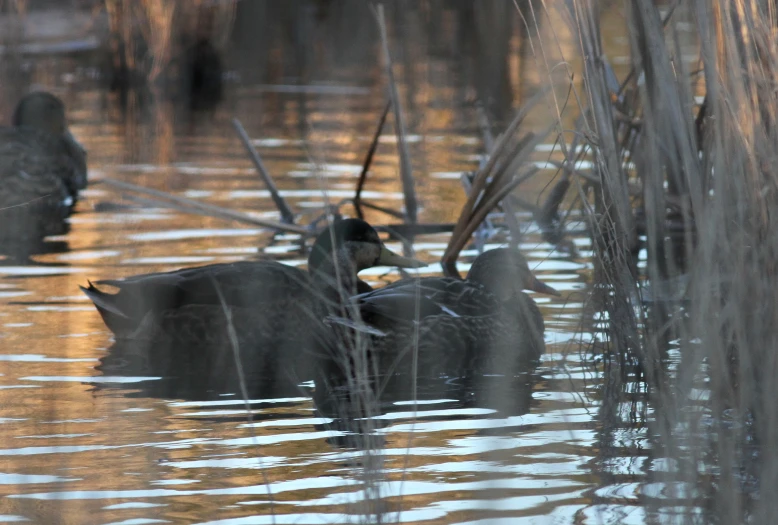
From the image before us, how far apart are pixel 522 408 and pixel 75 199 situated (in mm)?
6359

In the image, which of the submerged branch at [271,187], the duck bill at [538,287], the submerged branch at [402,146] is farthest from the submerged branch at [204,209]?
the duck bill at [538,287]

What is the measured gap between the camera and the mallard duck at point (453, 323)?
6316 millimetres

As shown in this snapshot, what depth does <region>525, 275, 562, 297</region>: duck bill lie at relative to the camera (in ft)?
22.9

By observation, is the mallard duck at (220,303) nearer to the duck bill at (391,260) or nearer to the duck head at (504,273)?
the duck bill at (391,260)

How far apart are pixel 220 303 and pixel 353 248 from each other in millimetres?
813

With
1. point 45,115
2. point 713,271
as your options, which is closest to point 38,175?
point 45,115

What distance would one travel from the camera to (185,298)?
6.66 metres

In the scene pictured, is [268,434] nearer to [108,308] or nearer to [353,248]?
[108,308]

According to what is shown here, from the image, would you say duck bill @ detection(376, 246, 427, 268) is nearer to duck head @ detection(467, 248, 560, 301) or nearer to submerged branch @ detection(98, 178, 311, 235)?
duck head @ detection(467, 248, 560, 301)

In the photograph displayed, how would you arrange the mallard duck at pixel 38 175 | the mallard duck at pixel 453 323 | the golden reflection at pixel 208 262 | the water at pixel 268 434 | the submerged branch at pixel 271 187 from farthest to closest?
the mallard duck at pixel 38 175 → the submerged branch at pixel 271 187 → the mallard duck at pixel 453 323 → the golden reflection at pixel 208 262 → the water at pixel 268 434

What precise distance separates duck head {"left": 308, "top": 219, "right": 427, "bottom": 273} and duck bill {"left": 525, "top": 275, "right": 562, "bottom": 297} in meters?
0.55

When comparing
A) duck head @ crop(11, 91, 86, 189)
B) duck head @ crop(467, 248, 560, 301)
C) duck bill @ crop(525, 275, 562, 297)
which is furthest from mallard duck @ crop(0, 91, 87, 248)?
duck bill @ crop(525, 275, 562, 297)

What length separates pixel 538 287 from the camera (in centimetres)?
700

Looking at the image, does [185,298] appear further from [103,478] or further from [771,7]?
[771,7]
